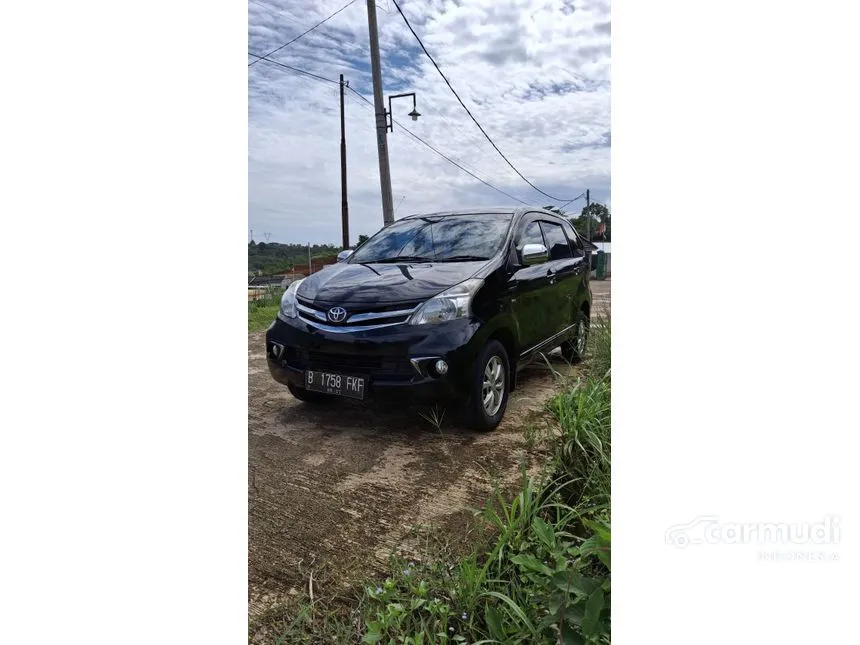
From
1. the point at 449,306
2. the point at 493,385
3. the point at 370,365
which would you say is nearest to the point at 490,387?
the point at 493,385

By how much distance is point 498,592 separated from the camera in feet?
3.00

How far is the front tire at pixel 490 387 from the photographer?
1569 millimetres

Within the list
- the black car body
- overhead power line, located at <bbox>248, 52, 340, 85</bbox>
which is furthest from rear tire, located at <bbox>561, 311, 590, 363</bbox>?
overhead power line, located at <bbox>248, 52, 340, 85</bbox>

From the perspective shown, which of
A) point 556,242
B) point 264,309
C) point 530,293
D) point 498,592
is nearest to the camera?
point 498,592

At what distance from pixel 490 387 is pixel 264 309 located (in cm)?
75

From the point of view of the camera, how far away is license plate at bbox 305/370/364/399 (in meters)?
1.46

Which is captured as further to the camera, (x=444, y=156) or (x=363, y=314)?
(x=363, y=314)

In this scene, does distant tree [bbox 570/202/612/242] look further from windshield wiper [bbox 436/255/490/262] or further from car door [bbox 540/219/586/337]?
car door [bbox 540/219/586/337]

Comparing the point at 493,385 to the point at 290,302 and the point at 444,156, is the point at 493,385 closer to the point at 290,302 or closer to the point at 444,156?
the point at 290,302

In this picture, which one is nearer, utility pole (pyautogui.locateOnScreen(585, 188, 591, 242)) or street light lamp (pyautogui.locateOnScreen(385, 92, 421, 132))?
utility pole (pyautogui.locateOnScreen(585, 188, 591, 242))

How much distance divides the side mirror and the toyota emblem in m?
0.64

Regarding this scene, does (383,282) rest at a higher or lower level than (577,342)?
higher
